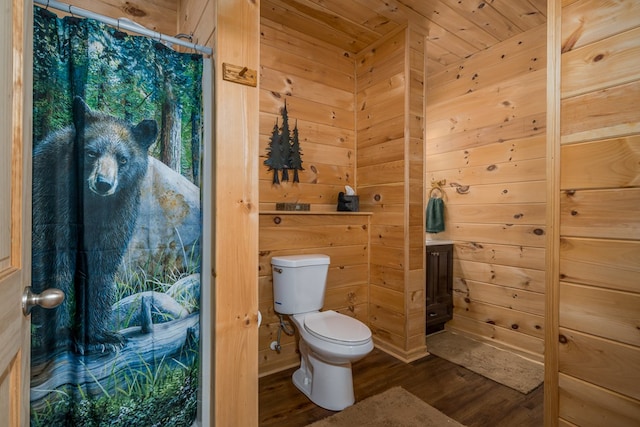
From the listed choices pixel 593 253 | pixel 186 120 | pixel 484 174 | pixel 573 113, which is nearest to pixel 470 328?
pixel 484 174

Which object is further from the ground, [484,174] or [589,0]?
[589,0]

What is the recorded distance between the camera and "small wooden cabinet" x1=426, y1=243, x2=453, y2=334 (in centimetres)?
268

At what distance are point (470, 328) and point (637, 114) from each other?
7.64 ft

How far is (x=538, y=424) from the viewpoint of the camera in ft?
5.39

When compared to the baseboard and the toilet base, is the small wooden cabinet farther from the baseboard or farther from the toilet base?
the toilet base

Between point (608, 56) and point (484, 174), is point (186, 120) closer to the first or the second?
point (608, 56)

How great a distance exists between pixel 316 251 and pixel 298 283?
0.41 metres

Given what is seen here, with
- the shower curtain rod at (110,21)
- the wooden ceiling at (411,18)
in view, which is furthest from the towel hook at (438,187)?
the shower curtain rod at (110,21)

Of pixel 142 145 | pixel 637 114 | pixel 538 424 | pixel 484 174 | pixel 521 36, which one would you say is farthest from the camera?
pixel 484 174

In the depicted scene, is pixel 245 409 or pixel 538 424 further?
pixel 538 424

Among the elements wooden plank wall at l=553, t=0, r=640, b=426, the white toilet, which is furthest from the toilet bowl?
wooden plank wall at l=553, t=0, r=640, b=426

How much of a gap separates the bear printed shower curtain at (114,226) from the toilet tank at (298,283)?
2.82 ft

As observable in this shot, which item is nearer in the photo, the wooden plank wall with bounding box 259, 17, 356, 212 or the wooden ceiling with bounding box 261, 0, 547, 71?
the wooden ceiling with bounding box 261, 0, 547, 71

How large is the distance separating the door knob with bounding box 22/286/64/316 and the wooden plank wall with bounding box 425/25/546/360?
2.86 m
